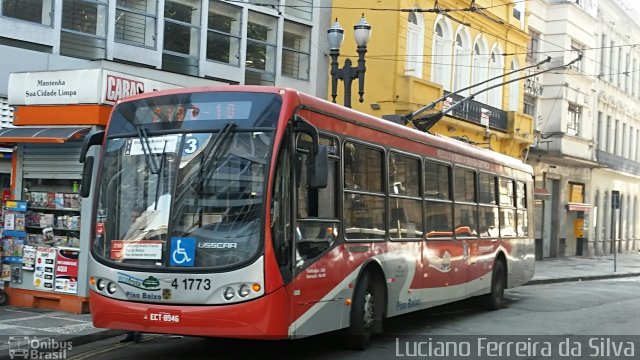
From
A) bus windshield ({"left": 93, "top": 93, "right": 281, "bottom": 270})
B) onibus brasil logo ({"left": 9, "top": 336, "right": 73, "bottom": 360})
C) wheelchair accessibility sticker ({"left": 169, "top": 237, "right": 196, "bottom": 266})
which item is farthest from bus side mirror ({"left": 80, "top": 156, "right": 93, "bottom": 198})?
onibus brasil logo ({"left": 9, "top": 336, "right": 73, "bottom": 360})

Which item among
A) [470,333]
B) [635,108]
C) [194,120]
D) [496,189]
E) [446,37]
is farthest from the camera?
[635,108]

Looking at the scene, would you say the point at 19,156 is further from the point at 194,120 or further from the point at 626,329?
the point at 626,329

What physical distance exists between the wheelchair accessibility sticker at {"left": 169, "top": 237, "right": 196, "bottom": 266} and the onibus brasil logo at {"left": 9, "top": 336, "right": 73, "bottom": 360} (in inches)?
85.7

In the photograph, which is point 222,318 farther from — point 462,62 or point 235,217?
point 462,62

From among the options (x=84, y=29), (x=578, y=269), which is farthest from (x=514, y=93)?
(x=84, y=29)

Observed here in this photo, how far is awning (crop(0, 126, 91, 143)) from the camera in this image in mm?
11461

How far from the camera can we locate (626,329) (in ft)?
41.5

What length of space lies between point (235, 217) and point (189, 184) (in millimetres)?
608

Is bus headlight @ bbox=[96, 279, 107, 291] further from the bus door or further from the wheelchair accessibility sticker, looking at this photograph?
the bus door

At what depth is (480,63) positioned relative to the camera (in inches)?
1149

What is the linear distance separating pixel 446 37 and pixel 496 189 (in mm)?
12868

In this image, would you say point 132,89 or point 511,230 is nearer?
point 132,89

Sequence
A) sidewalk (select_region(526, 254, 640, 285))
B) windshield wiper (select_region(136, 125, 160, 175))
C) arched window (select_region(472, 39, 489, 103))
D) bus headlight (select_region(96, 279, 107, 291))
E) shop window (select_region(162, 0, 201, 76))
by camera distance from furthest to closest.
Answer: arched window (select_region(472, 39, 489, 103)) < sidewalk (select_region(526, 254, 640, 285)) < shop window (select_region(162, 0, 201, 76)) < bus headlight (select_region(96, 279, 107, 291)) < windshield wiper (select_region(136, 125, 160, 175))

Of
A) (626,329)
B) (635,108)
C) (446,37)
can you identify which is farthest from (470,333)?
(635,108)
